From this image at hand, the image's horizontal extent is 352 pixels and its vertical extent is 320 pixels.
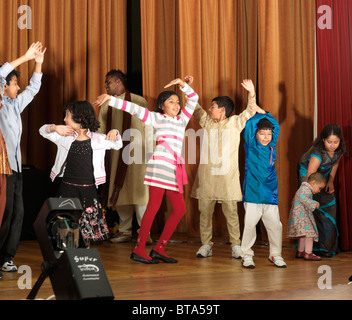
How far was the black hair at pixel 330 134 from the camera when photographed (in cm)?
394

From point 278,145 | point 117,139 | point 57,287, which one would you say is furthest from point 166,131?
point 57,287

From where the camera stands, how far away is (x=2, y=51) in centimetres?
457

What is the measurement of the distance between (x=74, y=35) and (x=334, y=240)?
278cm

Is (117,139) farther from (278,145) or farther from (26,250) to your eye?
(278,145)

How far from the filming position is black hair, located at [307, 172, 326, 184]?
3.81 m

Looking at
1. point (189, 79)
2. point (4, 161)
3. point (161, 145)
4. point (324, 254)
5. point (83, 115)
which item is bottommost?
point (324, 254)

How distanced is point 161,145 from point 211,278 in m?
0.96

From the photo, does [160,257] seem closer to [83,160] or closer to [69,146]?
[83,160]

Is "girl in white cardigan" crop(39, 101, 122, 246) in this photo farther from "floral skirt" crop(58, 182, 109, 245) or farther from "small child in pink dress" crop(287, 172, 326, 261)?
"small child in pink dress" crop(287, 172, 326, 261)

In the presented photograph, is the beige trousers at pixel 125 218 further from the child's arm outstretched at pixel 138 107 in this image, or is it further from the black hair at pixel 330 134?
the black hair at pixel 330 134

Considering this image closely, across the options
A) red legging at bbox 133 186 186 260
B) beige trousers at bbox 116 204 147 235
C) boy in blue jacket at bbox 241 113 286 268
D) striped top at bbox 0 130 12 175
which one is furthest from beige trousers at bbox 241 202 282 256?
striped top at bbox 0 130 12 175

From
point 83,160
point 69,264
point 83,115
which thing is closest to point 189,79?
point 83,115

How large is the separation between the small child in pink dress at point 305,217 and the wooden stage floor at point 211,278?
0.12 meters

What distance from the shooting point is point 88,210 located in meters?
3.59
